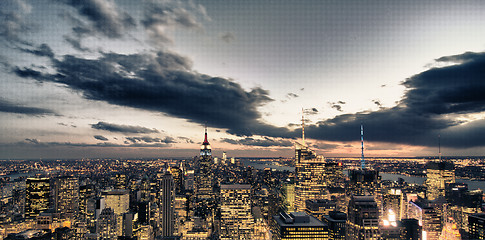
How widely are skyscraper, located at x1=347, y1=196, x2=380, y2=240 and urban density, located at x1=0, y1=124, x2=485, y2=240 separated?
16 cm

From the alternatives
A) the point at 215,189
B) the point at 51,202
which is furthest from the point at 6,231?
the point at 215,189

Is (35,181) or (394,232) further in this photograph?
(35,181)

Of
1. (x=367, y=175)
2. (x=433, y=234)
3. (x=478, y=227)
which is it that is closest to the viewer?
(x=478, y=227)

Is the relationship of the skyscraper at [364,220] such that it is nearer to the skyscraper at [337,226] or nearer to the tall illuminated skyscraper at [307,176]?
the skyscraper at [337,226]

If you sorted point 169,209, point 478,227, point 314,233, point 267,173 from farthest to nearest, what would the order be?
point 267,173
point 169,209
point 478,227
point 314,233

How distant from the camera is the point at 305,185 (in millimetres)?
109438

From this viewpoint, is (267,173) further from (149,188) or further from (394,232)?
(394,232)

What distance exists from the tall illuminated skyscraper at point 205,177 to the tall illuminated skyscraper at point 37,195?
174ft

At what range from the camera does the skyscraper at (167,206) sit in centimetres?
8306

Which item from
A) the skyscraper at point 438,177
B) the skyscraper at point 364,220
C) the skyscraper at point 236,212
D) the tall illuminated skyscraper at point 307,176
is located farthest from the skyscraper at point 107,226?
the skyscraper at point 438,177

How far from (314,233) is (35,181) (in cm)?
8166

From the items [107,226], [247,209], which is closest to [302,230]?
[247,209]

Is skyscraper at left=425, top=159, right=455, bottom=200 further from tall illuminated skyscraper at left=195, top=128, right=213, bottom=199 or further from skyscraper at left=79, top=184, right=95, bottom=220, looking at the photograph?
skyscraper at left=79, top=184, right=95, bottom=220

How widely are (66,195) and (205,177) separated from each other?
199 feet
